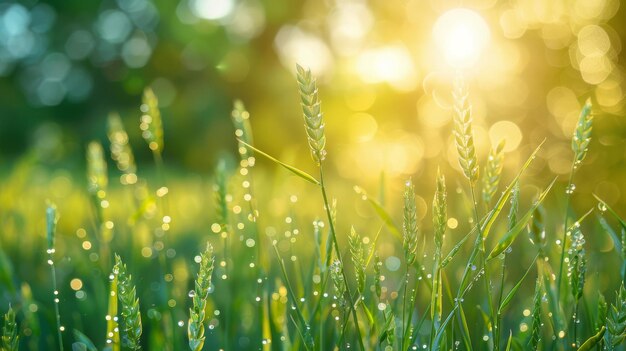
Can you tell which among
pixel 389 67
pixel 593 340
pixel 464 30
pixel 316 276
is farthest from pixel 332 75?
pixel 593 340

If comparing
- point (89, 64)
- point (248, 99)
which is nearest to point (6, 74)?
point (89, 64)

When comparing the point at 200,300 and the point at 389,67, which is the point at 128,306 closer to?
the point at 200,300

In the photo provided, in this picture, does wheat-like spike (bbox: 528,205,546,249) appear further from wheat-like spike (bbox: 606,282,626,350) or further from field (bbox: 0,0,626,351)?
wheat-like spike (bbox: 606,282,626,350)

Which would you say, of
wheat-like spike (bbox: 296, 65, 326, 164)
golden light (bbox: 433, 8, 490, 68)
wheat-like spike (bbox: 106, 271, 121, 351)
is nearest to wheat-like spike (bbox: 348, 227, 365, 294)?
wheat-like spike (bbox: 296, 65, 326, 164)

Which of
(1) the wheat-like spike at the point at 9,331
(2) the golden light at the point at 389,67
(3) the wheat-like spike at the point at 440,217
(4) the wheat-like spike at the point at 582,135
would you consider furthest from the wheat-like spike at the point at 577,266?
(2) the golden light at the point at 389,67

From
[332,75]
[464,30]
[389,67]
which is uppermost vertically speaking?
[332,75]

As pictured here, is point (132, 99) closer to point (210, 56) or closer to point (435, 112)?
point (210, 56)

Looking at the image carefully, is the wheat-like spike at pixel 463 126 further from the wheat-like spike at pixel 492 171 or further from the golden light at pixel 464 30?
the golden light at pixel 464 30
